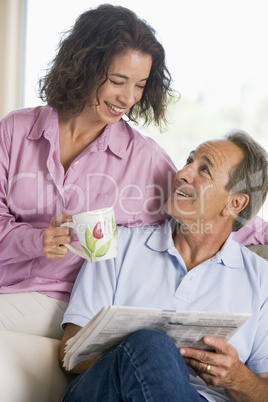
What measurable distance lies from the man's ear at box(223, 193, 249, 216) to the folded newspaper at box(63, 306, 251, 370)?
0.44 m

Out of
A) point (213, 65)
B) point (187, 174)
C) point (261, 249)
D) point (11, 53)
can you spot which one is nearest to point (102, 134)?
point (187, 174)

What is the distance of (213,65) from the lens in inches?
126

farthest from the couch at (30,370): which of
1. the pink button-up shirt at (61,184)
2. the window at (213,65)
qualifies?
the window at (213,65)

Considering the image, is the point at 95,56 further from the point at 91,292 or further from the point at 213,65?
the point at 213,65

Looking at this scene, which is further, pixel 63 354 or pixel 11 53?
pixel 11 53

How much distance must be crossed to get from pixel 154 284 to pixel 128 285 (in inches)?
3.1

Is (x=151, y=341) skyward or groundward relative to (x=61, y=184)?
groundward

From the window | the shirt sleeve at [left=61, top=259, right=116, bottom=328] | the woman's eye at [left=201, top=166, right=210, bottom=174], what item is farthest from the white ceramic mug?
the window

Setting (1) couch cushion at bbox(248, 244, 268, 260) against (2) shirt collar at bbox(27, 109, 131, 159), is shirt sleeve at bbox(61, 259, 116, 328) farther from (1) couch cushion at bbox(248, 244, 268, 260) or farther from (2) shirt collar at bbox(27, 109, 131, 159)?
(1) couch cushion at bbox(248, 244, 268, 260)

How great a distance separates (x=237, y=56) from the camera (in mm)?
3107

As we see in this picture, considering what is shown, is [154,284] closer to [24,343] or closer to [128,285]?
[128,285]

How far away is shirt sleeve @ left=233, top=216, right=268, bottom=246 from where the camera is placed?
1766 mm

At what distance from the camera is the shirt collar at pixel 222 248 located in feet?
5.11

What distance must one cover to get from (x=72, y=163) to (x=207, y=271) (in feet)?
1.82
